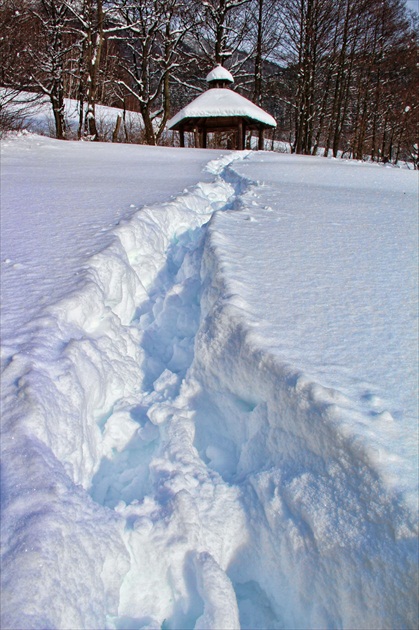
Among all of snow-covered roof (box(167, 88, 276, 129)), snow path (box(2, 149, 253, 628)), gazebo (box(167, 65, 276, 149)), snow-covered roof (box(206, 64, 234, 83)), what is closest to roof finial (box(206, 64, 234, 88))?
snow-covered roof (box(206, 64, 234, 83))

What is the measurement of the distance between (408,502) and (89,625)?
68 centimetres

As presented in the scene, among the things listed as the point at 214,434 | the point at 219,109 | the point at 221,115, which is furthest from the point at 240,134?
the point at 214,434

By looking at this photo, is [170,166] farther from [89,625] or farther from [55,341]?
[89,625]

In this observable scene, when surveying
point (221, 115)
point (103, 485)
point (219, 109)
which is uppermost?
point (219, 109)

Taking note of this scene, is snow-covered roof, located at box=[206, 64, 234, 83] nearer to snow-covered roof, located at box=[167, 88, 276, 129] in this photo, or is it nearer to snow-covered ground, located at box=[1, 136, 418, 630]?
snow-covered roof, located at box=[167, 88, 276, 129]

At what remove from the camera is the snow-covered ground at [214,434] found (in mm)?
900

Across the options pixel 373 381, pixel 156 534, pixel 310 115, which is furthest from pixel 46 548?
pixel 310 115

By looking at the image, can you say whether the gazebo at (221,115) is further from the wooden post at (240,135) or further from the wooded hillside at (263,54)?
the wooded hillside at (263,54)

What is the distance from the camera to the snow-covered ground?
900 mm

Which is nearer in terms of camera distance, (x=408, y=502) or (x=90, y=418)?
(x=408, y=502)

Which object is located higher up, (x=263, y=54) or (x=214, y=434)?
(x=263, y=54)

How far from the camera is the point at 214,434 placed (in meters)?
1.57

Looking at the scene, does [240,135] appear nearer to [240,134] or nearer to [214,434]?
[240,134]

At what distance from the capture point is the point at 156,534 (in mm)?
1106
